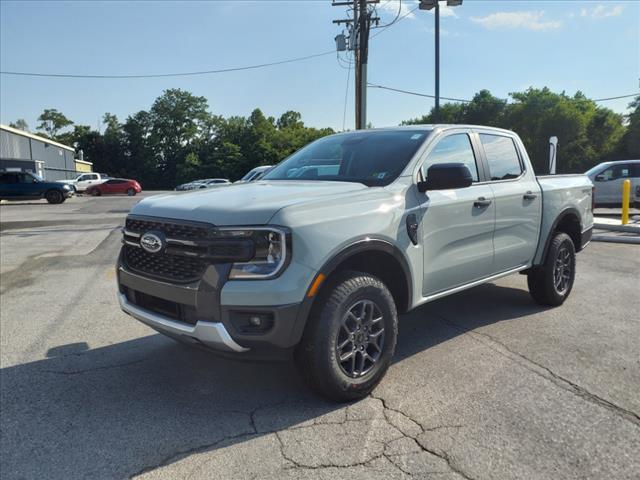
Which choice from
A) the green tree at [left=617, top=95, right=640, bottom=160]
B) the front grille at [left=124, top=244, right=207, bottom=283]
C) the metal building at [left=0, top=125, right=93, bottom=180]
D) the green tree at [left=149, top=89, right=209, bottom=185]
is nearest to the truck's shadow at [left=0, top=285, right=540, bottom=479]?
the front grille at [left=124, top=244, right=207, bottom=283]

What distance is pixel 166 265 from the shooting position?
127 inches

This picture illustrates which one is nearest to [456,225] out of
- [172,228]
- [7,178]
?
[172,228]

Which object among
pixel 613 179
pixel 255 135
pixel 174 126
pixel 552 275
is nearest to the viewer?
pixel 552 275

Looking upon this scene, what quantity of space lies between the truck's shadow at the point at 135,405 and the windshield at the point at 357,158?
1501mm

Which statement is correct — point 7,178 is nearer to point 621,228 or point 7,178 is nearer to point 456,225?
point 621,228

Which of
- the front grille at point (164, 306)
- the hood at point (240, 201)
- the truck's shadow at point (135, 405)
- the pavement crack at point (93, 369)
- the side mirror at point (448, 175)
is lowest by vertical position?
the pavement crack at point (93, 369)

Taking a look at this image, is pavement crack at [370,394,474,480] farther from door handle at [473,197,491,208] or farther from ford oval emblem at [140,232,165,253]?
door handle at [473,197,491,208]

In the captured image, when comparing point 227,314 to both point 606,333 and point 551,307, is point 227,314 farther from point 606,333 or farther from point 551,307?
point 551,307

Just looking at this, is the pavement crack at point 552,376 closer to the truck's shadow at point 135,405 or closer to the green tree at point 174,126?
the truck's shadow at point 135,405

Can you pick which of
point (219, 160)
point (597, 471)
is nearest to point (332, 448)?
point (597, 471)

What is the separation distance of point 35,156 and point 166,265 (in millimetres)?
52305

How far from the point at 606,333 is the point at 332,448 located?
124 inches

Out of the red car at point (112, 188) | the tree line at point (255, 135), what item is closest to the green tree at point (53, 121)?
the tree line at point (255, 135)

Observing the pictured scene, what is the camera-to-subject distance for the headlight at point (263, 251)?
290 centimetres
